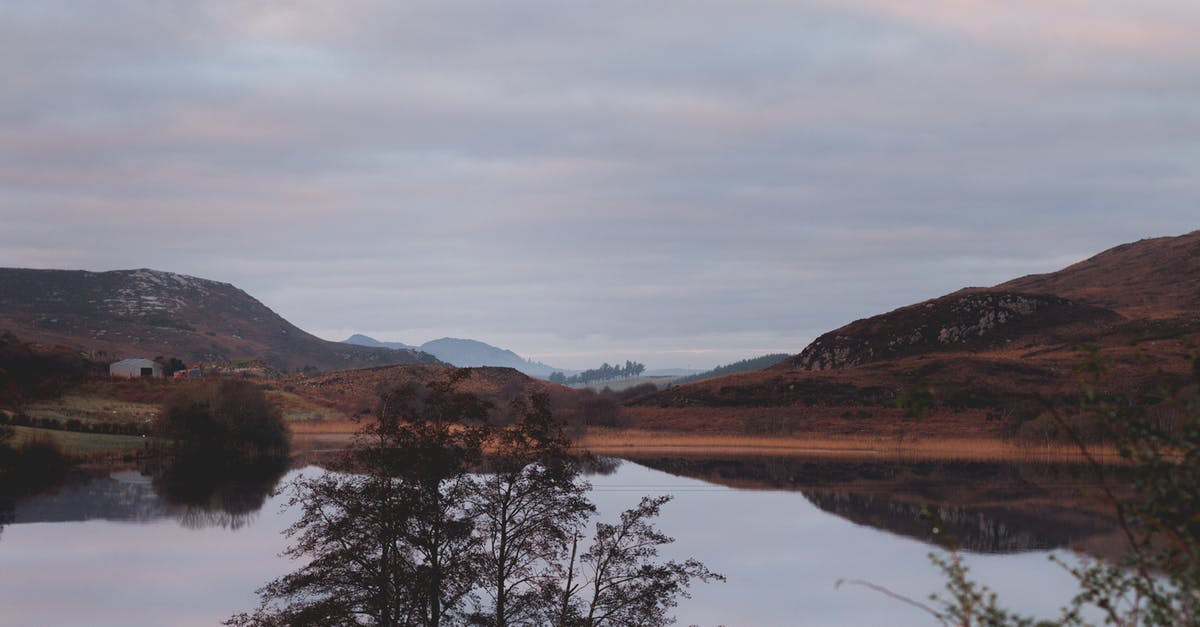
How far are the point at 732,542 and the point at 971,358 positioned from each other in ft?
284

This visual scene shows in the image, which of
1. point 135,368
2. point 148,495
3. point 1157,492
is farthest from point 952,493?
point 135,368

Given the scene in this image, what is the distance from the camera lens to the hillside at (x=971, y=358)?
9969 centimetres

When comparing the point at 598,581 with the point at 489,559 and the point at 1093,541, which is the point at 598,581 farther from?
the point at 1093,541

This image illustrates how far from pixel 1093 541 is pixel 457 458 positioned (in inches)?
1221

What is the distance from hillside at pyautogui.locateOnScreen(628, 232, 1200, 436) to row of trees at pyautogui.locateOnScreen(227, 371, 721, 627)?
5967 cm

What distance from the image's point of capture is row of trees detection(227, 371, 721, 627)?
1988 cm

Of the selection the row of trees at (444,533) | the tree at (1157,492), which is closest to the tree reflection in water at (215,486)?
the row of trees at (444,533)

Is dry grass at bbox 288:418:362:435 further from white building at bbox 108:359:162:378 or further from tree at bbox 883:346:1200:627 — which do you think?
tree at bbox 883:346:1200:627

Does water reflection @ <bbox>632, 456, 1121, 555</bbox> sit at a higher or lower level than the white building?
lower

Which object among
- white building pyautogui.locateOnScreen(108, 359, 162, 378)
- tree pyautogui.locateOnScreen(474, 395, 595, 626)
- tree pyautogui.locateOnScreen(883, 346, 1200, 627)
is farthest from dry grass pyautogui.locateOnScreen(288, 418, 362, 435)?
tree pyautogui.locateOnScreen(883, 346, 1200, 627)

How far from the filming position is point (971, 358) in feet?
399

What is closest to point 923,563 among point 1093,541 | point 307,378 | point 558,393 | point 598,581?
point 1093,541

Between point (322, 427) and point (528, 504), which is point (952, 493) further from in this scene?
point (322, 427)

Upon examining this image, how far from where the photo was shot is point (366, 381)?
167 meters
